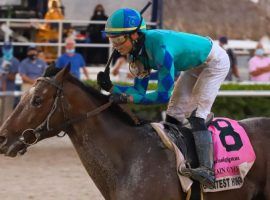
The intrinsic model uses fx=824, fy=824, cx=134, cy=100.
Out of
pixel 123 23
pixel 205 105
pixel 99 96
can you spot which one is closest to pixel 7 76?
pixel 99 96

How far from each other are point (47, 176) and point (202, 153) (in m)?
4.14

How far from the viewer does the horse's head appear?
224 inches

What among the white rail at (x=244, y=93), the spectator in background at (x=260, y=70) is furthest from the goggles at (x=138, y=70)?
the spectator in background at (x=260, y=70)

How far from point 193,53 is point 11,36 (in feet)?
29.6

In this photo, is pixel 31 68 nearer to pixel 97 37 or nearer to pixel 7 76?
pixel 7 76

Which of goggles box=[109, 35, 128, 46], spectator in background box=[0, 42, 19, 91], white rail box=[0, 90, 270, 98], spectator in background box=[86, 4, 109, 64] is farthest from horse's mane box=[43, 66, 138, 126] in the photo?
spectator in background box=[86, 4, 109, 64]

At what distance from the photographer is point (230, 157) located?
20.1 ft

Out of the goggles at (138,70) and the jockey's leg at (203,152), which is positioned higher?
the goggles at (138,70)

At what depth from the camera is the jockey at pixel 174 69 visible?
5730 millimetres

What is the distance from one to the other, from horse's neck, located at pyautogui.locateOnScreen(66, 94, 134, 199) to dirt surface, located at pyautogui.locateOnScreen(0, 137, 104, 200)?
2.75 m

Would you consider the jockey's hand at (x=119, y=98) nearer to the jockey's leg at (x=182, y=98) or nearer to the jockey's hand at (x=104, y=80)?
the jockey's hand at (x=104, y=80)

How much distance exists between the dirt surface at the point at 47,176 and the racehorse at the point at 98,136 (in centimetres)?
275

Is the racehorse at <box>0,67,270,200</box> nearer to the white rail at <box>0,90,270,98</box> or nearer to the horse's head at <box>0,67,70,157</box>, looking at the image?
the horse's head at <box>0,67,70,157</box>

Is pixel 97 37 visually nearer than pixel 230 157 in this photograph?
No
